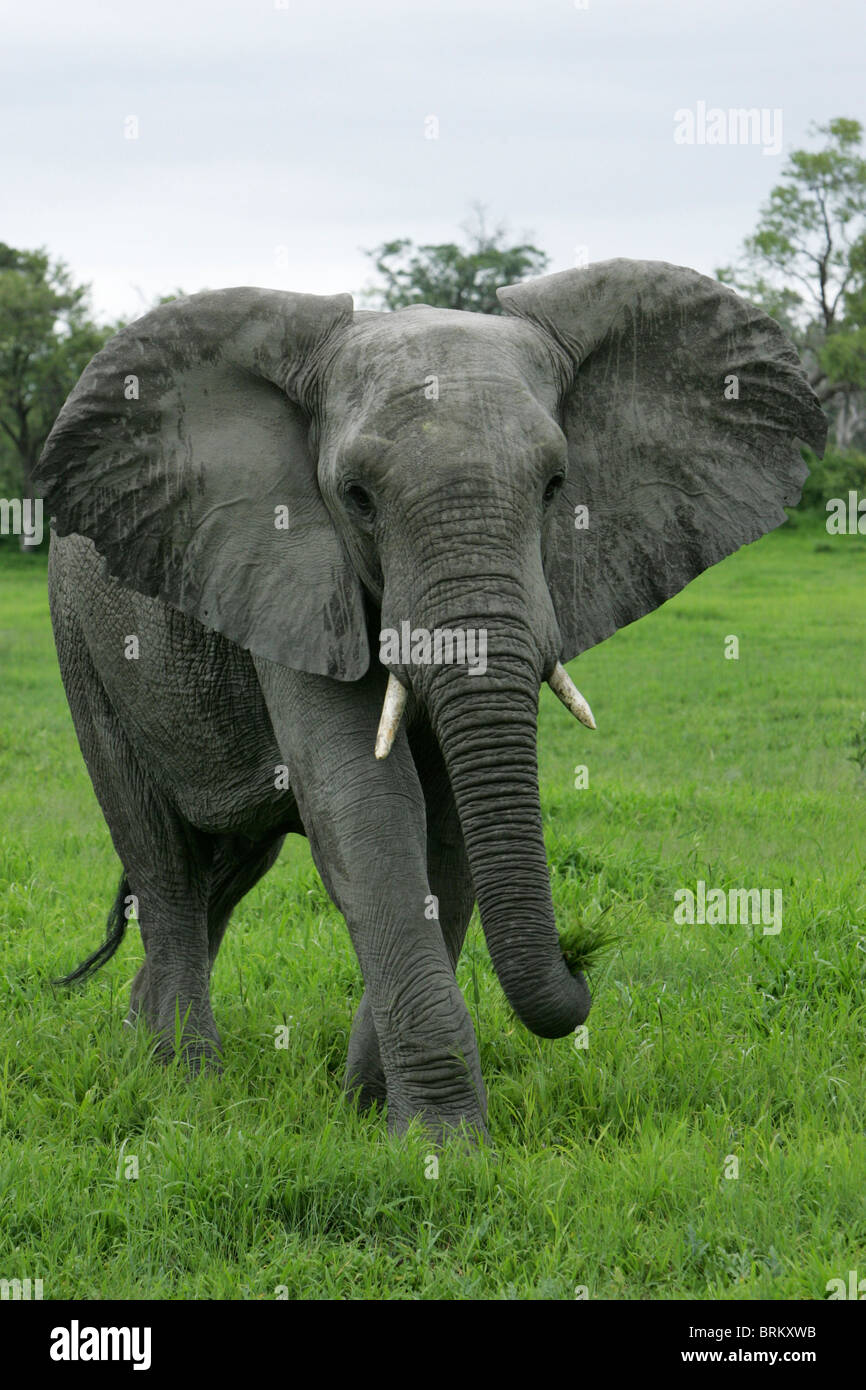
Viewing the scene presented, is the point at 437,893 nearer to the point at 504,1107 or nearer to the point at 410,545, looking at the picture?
the point at 504,1107

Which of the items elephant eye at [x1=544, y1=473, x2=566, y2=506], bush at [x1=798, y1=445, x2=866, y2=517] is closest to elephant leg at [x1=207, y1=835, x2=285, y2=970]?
elephant eye at [x1=544, y1=473, x2=566, y2=506]

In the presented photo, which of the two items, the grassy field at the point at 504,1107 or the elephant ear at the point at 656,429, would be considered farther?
the elephant ear at the point at 656,429

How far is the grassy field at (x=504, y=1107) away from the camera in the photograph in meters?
3.99

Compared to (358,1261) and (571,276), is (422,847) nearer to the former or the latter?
(358,1261)

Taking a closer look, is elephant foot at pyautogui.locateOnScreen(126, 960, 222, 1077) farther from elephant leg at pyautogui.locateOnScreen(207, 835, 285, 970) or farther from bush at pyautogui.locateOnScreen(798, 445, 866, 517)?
bush at pyautogui.locateOnScreen(798, 445, 866, 517)

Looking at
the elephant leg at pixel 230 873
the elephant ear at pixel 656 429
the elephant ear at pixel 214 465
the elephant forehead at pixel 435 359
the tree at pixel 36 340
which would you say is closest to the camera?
the elephant forehead at pixel 435 359

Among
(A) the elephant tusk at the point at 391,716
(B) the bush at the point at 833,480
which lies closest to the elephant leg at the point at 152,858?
(A) the elephant tusk at the point at 391,716

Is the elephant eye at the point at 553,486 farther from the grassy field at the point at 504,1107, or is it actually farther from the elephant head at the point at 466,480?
the grassy field at the point at 504,1107

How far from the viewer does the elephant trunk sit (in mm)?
4000

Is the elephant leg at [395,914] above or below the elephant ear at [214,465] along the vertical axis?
below

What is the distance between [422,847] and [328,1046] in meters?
Answer: 1.52

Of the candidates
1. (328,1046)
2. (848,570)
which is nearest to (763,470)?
(328,1046)

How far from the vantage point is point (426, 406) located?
410 cm

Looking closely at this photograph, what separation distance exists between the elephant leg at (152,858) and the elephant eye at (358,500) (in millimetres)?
2056
